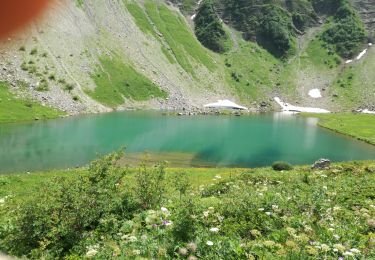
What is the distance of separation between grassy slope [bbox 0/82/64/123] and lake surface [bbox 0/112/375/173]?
5.20m

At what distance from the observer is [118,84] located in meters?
130

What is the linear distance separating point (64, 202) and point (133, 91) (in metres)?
121

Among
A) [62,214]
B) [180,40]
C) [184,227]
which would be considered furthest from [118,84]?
[184,227]

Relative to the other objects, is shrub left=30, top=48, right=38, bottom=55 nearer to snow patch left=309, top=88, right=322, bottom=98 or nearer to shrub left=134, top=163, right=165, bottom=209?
shrub left=134, top=163, right=165, bottom=209

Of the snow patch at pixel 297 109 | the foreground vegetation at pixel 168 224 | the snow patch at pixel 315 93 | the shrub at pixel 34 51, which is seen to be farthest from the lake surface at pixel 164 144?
the snow patch at pixel 315 93

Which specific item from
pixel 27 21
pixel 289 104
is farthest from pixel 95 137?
pixel 289 104

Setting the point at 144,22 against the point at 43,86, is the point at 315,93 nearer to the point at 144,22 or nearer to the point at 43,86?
the point at 144,22

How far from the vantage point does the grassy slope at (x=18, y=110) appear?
Answer: 264 ft

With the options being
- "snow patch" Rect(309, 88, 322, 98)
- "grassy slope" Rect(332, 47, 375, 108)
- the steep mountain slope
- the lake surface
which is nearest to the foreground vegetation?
the lake surface

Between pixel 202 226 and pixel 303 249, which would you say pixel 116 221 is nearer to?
pixel 202 226

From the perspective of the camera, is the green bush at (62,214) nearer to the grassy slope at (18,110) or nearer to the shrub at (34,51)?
the grassy slope at (18,110)

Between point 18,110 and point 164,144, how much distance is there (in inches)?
1540

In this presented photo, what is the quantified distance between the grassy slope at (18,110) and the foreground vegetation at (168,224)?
69.4 meters

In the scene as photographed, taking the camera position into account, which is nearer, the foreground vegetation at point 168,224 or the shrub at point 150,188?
the foreground vegetation at point 168,224
